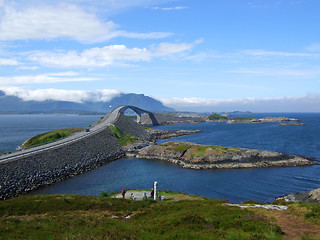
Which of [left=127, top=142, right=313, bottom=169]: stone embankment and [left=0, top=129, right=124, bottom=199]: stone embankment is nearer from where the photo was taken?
[left=0, top=129, right=124, bottom=199]: stone embankment

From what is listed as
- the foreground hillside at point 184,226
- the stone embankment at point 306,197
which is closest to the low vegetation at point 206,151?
the stone embankment at point 306,197

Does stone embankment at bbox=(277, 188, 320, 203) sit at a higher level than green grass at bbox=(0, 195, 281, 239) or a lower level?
lower

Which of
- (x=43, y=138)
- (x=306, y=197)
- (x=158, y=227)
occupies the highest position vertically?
(x=158, y=227)

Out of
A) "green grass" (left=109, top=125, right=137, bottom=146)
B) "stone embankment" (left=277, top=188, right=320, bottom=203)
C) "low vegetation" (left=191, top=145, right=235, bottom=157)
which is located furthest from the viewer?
"green grass" (left=109, top=125, right=137, bottom=146)

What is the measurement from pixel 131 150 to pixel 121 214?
197ft

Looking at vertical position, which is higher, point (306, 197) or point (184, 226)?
point (184, 226)

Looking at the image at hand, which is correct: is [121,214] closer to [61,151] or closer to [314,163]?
[61,151]

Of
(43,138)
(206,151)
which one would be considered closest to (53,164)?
(206,151)

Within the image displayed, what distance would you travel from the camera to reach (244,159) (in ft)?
213

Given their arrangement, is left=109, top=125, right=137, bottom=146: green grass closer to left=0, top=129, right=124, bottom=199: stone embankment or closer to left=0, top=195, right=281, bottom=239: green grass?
left=0, top=129, right=124, bottom=199: stone embankment

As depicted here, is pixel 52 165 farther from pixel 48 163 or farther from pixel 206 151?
pixel 206 151

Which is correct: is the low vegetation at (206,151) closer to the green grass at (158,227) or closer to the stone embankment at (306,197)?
the stone embankment at (306,197)

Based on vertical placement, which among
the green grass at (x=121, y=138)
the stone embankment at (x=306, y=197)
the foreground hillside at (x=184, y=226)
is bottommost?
the stone embankment at (x=306, y=197)

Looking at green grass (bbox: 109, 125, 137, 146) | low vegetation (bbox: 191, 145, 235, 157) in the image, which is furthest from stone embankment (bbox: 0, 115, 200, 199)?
low vegetation (bbox: 191, 145, 235, 157)
